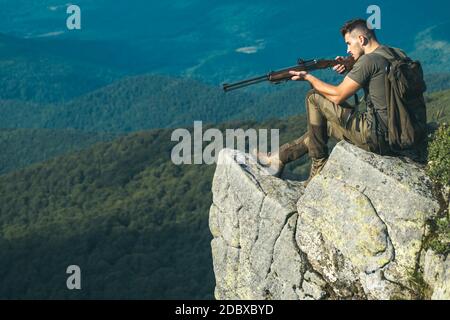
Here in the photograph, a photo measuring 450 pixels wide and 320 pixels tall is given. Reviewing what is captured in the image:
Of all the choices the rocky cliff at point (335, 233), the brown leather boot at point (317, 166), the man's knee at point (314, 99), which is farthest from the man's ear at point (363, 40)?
the brown leather boot at point (317, 166)

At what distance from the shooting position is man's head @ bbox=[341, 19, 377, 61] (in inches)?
914

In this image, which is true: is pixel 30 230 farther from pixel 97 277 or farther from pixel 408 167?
pixel 408 167

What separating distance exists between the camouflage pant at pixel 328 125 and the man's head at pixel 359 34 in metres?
1.42

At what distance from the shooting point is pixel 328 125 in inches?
953

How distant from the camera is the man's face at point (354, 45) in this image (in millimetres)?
23375

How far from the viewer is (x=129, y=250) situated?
177m

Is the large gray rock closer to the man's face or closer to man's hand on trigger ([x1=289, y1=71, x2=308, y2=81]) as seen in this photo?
the man's face

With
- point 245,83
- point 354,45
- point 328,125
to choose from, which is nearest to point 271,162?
point 245,83

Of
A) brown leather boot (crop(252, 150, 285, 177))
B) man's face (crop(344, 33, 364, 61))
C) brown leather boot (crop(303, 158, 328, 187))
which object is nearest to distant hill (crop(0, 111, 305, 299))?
brown leather boot (crop(252, 150, 285, 177))

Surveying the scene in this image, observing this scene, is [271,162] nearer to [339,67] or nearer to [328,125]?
[328,125]

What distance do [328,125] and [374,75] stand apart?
7.03 ft

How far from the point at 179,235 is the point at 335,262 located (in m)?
169

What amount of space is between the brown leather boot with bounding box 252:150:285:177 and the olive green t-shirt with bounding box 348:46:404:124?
3.68 m

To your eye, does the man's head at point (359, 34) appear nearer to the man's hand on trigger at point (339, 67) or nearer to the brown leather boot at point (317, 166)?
the man's hand on trigger at point (339, 67)
